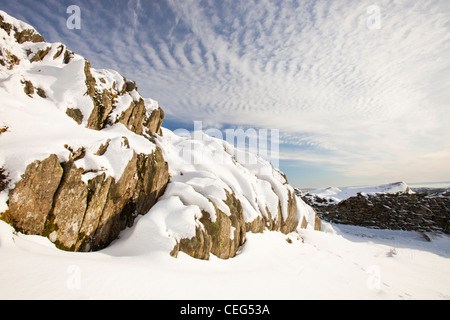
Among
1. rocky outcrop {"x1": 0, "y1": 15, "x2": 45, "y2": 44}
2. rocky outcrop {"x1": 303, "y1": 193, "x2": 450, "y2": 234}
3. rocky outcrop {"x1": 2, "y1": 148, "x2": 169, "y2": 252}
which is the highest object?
rocky outcrop {"x1": 0, "y1": 15, "x2": 45, "y2": 44}

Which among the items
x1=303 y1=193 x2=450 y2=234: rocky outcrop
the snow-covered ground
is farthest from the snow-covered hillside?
x1=303 y1=193 x2=450 y2=234: rocky outcrop

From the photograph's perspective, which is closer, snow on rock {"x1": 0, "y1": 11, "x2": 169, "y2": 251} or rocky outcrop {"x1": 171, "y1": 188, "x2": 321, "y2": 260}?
snow on rock {"x1": 0, "y1": 11, "x2": 169, "y2": 251}

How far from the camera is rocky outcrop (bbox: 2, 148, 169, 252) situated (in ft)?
21.2

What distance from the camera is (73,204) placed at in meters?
7.69

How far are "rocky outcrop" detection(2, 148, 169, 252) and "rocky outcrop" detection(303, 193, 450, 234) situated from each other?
39418 millimetres

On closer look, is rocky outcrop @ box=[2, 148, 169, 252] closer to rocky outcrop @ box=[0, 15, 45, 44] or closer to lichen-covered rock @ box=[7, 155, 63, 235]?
lichen-covered rock @ box=[7, 155, 63, 235]

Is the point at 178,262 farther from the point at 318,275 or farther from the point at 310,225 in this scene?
the point at 310,225

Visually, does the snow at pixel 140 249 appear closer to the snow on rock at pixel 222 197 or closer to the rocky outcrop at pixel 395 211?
the snow on rock at pixel 222 197

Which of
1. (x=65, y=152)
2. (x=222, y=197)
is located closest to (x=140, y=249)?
(x=65, y=152)

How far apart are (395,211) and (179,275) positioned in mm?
41256

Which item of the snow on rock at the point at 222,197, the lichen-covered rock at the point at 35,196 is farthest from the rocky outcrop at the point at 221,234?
the lichen-covered rock at the point at 35,196

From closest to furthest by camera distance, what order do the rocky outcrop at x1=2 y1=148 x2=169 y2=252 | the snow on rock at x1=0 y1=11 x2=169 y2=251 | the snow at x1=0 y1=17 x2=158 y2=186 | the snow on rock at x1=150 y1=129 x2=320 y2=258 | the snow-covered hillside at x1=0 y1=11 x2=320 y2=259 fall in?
the rocky outcrop at x1=2 y1=148 x2=169 y2=252 → the snow on rock at x1=0 y1=11 x2=169 y2=251 → the snow-covered hillside at x1=0 y1=11 x2=320 y2=259 → the snow at x1=0 y1=17 x2=158 y2=186 → the snow on rock at x1=150 y1=129 x2=320 y2=258

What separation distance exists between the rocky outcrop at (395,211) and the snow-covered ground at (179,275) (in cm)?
2223
